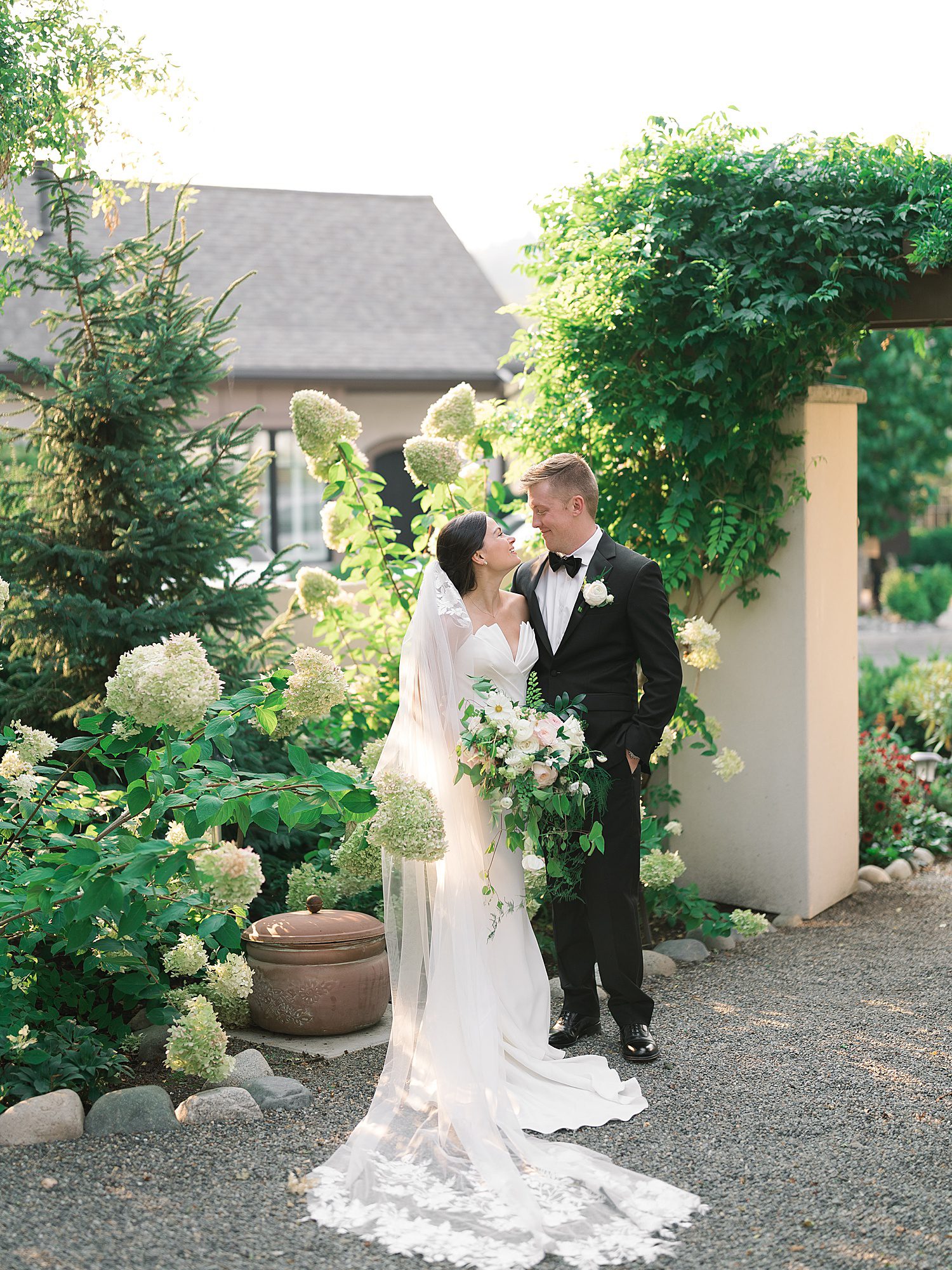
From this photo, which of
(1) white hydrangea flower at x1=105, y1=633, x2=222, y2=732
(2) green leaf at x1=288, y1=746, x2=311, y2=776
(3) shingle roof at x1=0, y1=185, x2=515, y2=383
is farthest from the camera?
(3) shingle roof at x1=0, y1=185, x2=515, y2=383

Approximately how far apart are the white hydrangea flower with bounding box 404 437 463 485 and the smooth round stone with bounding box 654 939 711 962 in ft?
8.00

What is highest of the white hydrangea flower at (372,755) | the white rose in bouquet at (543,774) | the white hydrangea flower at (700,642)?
the white hydrangea flower at (700,642)

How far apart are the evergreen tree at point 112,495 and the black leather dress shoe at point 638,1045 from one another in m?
2.78

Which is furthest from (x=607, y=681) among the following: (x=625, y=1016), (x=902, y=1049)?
(x=902, y=1049)

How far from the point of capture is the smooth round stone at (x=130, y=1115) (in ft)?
13.0

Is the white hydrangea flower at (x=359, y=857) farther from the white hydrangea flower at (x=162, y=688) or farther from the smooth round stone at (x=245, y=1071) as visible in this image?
the white hydrangea flower at (x=162, y=688)

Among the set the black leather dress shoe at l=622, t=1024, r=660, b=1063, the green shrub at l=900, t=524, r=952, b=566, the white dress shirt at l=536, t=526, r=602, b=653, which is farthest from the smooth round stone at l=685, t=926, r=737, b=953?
the green shrub at l=900, t=524, r=952, b=566

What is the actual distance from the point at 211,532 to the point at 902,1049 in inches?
155

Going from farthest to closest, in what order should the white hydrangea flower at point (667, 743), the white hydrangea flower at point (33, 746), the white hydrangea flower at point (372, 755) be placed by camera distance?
the white hydrangea flower at point (667, 743) < the white hydrangea flower at point (372, 755) < the white hydrangea flower at point (33, 746)

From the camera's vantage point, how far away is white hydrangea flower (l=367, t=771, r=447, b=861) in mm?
4047

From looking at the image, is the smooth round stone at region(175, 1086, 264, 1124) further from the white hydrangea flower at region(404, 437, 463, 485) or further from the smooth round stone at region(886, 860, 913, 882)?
the smooth round stone at region(886, 860, 913, 882)

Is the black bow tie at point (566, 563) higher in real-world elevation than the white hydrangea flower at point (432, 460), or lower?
lower

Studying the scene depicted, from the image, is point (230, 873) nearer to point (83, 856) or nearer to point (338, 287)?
point (83, 856)

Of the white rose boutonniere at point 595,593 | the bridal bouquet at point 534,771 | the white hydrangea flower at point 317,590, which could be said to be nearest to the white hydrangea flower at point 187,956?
the bridal bouquet at point 534,771
